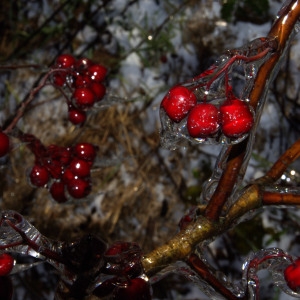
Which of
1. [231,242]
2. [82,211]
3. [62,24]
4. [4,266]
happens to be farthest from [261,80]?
[62,24]

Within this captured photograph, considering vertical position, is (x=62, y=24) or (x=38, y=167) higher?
(x=62, y=24)

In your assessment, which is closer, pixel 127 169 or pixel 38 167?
pixel 38 167

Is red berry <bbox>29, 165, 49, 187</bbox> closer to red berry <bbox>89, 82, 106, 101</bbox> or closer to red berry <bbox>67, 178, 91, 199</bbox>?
red berry <bbox>67, 178, 91, 199</bbox>

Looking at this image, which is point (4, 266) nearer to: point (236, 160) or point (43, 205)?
point (236, 160)

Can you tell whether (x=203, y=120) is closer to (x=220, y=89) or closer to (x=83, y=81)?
(x=220, y=89)

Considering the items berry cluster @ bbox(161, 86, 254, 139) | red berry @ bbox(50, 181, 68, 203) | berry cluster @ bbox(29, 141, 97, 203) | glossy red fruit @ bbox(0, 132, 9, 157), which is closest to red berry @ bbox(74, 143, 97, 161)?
berry cluster @ bbox(29, 141, 97, 203)

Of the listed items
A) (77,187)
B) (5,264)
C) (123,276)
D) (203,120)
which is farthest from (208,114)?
(77,187)
